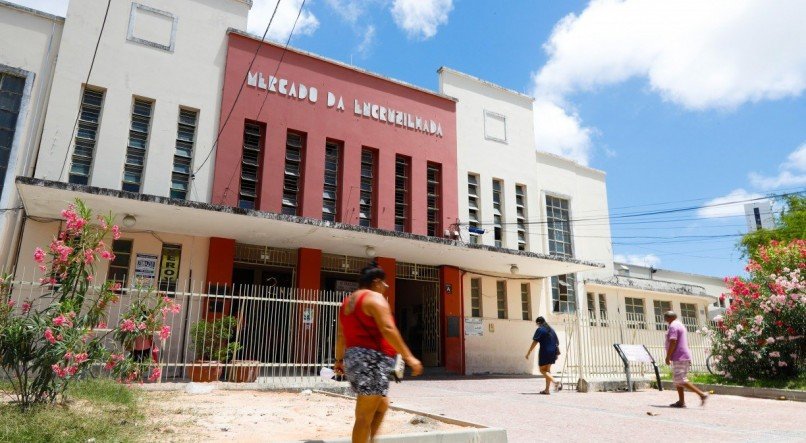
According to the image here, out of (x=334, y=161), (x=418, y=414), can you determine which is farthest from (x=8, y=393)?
(x=334, y=161)

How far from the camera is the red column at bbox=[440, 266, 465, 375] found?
15.0 m

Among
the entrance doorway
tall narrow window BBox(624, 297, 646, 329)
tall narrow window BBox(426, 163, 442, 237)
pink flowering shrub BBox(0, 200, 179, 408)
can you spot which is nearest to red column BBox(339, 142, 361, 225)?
tall narrow window BBox(426, 163, 442, 237)

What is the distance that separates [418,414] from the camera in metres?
6.59

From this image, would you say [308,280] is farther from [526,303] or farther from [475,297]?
[526,303]

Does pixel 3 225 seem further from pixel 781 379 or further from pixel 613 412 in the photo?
pixel 781 379

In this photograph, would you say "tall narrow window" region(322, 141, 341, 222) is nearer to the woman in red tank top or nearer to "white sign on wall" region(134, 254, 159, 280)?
"white sign on wall" region(134, 254, 159, 280)

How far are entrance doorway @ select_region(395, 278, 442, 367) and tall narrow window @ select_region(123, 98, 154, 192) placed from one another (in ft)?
25.1

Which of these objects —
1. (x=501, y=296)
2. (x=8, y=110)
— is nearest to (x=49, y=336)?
(x=8, y=110)

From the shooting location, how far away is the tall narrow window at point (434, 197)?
15.3m

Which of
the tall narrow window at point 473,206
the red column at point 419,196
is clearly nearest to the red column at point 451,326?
the tall narrow window at point 473,206

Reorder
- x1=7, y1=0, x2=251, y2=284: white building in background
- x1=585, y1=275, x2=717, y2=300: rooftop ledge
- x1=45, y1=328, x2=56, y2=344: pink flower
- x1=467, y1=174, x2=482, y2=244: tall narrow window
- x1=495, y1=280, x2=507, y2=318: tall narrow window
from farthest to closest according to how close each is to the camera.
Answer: x1=585, y1=275, x2=717, y2=300: rooftop ledge
x1=495, y1=280, x2=507, y2=318: tall narrow window
x1=467, y1=174, x2=482, y2=244: tall narrow window
x1=7, y1=0, x2=251, y2=284: white building in background
x1=45, y1=328, x2=56, y2=344: pink flower

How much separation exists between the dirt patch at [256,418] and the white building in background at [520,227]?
27.6 ft

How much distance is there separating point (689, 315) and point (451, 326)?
1289 centimetres

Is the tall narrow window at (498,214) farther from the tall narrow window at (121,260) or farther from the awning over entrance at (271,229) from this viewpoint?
the tall narrow window at (121,260)
